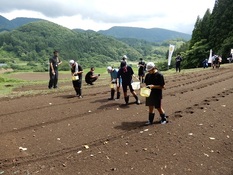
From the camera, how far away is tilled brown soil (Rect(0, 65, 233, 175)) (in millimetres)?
6569

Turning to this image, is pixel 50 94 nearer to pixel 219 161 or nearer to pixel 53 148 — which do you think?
pixel 53 148

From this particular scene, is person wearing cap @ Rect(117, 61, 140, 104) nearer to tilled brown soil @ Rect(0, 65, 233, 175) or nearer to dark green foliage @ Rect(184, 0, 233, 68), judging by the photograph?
tilled brown soil @ Rect(0, 65, 233, 175)

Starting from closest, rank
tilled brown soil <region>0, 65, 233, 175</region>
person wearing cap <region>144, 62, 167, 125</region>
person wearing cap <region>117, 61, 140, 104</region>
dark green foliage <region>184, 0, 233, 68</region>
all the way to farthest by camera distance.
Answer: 1. tilled brown soil <region>0, 65, 233, 175</region>
2. person wearing cap <region>144, 62, 167, 125</region>
3. person wearing cap <region>117, 61, 140, 104</region>
4. dark green foliage <region>184, 0, 233, 68</region>

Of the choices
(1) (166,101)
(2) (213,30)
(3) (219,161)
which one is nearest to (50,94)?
(1) (166,101)

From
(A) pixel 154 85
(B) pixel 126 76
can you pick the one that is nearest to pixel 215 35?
(B) pixel 126 76

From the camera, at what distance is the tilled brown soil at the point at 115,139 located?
6.57 m

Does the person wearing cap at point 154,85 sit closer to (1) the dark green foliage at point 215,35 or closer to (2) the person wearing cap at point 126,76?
(2) the person wearing cap at point 126,76

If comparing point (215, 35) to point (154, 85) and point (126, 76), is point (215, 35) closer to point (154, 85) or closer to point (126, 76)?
point (126, 76)

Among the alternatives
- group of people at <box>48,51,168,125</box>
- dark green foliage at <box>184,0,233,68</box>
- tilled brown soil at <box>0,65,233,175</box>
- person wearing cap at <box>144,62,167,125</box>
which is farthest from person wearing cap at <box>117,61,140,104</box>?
dark green foliage at <box>184,0,233,68</box>

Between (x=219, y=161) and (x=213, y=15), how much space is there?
60053 millimetres

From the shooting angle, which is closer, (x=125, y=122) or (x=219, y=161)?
(x=219, y=161)

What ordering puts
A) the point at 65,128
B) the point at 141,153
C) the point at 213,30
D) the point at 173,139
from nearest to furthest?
the point at 141,153, the point at 173,139, the point at 65,128, the point at 213,30

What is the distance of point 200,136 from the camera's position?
8.38 meters

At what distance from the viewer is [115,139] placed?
8.29m
